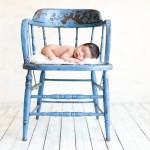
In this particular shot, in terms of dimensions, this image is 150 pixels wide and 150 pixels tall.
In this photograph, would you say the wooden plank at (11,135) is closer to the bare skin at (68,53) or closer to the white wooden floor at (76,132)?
the white wooden floor at (76,132)

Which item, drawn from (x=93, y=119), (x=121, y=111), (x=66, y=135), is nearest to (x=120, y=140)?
(x=66, y=135)

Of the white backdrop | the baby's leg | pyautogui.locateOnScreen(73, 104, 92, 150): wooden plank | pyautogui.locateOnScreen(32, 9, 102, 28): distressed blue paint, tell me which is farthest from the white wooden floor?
pyautogui.locateOnScreen(32, 9, 102, 28): distressed blue paint

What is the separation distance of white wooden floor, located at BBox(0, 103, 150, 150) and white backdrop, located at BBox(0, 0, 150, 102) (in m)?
0.32

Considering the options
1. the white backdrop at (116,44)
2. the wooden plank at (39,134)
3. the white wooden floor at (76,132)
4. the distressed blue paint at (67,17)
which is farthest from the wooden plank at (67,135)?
the white backdrop at (116,44)

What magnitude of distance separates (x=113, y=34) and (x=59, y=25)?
78cm

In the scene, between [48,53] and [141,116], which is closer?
[48,53]

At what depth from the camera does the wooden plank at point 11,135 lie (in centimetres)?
169

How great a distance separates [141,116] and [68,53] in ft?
2.54

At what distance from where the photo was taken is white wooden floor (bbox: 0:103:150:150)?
1.70 metres

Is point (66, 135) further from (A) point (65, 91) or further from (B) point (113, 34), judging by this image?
(B) point (113, 34)

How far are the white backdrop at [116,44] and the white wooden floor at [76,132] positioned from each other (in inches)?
12.8

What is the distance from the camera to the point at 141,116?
7.77 feet

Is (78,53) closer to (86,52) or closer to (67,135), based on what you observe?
(86,52)

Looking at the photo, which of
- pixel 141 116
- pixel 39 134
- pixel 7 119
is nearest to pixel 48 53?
pixel 39 134
